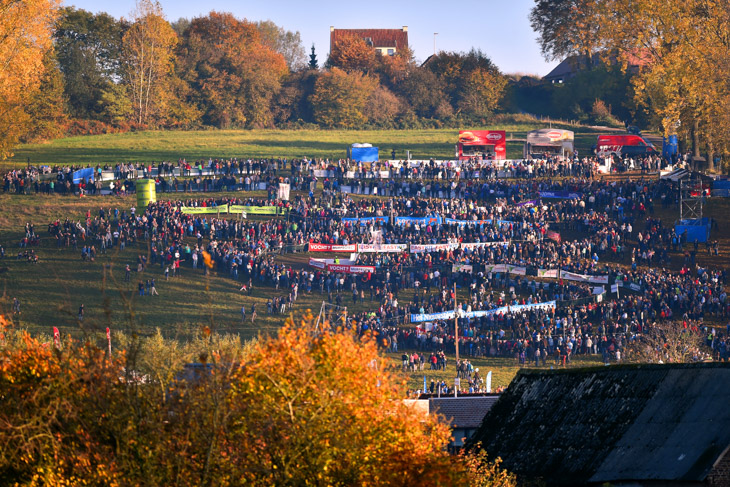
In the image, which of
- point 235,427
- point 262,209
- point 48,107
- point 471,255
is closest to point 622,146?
point 471,255

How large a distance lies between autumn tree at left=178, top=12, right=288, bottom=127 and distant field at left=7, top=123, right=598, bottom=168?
5844 millimetres

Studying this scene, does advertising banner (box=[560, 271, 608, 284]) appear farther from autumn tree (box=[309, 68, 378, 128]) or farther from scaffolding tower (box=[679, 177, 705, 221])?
autumn tree (box=[309, 68, 378, 128])

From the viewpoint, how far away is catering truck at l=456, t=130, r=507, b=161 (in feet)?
285

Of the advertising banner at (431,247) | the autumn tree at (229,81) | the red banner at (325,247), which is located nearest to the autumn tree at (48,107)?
the autumn tree at (229,81)

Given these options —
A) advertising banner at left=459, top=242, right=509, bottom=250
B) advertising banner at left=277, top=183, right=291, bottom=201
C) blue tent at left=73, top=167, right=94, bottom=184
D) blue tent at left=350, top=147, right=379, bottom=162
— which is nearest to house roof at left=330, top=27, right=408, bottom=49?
blue tent at left=350, top=147, right=379, bottom=162

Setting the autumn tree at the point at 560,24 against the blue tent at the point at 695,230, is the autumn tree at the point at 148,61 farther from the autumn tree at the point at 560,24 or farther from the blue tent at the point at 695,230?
the blue tent at the point at 695,230

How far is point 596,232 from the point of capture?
65250 millimetres

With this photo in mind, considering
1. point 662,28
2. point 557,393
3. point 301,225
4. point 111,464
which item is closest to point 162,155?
point 301,225

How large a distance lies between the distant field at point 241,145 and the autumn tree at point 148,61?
24.2ft

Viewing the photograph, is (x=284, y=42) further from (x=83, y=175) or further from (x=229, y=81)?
(x=83, y=175)

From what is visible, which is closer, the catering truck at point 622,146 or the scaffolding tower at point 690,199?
the scaffolding tower at point 690,199

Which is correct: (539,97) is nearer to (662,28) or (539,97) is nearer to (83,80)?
(662,28)

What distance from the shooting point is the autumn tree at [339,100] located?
11900 cm

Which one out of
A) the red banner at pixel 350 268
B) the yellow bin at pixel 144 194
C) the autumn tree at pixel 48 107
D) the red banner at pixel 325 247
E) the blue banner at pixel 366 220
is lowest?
the red banner at pixel 350 268
